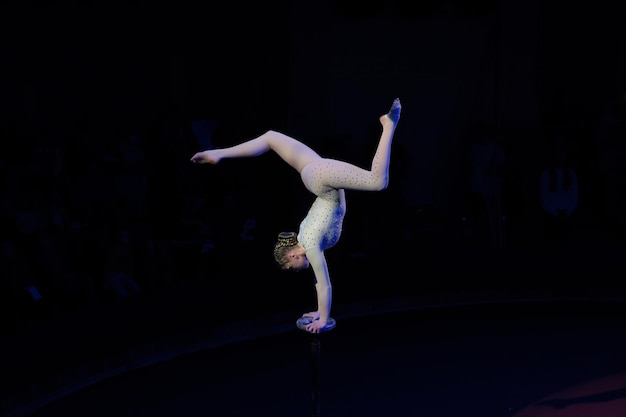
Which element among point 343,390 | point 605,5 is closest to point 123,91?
Result: point 343,390

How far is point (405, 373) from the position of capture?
6.47 meters

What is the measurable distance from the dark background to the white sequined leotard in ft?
7.04

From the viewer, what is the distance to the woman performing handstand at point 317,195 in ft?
16.0

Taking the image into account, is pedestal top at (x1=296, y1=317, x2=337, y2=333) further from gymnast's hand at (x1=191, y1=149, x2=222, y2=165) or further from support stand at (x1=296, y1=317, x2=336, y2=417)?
gymnast's hand at (x1=191, y1=149, x2=222, y2=165)

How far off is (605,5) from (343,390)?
787 centimetres

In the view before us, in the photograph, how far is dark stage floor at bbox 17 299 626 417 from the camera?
5809 millimetres

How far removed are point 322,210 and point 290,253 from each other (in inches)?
12.6

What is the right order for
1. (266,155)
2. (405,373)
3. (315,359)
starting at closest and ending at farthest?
(315,359), (405,373), (266,155)

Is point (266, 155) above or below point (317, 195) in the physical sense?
above

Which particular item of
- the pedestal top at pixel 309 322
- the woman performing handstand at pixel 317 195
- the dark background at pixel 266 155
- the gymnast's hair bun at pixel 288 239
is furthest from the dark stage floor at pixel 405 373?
the gymnast's hair bun at pixel 288 239

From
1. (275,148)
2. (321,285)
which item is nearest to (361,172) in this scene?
(275,148)

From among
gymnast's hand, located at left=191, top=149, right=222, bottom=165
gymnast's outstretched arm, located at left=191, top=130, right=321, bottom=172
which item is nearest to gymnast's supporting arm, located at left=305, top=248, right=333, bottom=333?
gymnast's outstretched arm, located at left=191, top=130, right=321, bottom=172

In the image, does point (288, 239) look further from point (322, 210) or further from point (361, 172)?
point (361, 172)

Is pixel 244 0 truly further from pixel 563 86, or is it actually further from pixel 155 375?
pixel 155 375
